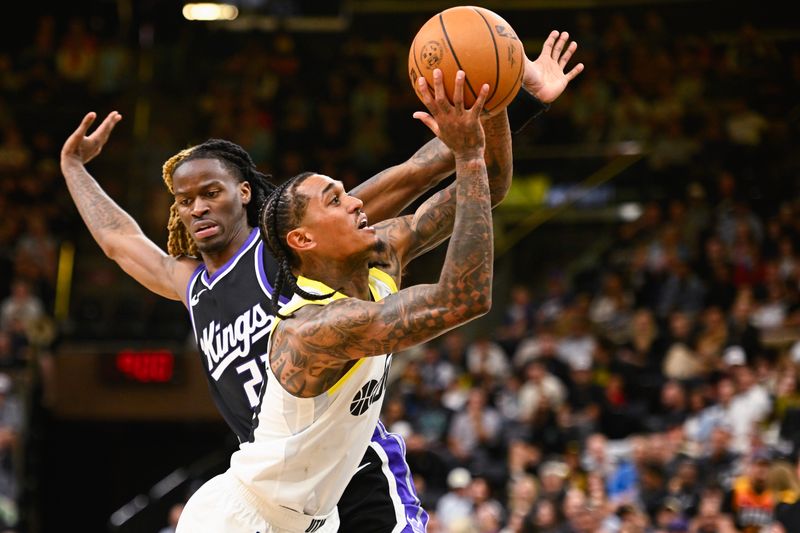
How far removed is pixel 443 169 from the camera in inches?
206

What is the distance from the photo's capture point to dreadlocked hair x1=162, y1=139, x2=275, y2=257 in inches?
203

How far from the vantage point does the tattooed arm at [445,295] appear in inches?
156

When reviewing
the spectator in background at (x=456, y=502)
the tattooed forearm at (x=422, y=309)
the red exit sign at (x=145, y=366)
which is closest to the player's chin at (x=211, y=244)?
the tattooed forearm at (x=422, y=309)

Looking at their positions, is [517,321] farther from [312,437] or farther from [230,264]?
[312,437]

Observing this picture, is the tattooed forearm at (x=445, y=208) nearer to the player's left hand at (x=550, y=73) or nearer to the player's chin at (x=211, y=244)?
the player's left hand at (x=550, y=73)

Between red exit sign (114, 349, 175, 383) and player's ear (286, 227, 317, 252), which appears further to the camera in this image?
red exit sign (114, 349, 175, 383)

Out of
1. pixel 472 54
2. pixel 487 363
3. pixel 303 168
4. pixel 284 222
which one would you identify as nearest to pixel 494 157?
pixel 472 54

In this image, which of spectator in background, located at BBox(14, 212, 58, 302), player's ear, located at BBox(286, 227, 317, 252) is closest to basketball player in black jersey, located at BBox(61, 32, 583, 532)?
player's ear, located at BBox(286, 227, 317, 252)

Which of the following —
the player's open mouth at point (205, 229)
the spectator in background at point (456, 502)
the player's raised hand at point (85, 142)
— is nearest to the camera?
the player's open mouth at point (205, 229)

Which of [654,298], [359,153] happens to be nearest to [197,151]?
[654,298]

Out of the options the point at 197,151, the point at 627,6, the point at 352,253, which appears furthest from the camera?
the point at 627,6

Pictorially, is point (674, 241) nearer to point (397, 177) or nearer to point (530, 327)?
point (530, 327)

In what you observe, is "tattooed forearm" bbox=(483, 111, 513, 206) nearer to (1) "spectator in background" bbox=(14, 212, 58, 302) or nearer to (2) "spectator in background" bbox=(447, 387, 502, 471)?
(2) "spectator in background" bbox=(447, 387, 502, 471)

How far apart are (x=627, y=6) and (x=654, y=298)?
22.5 feet
